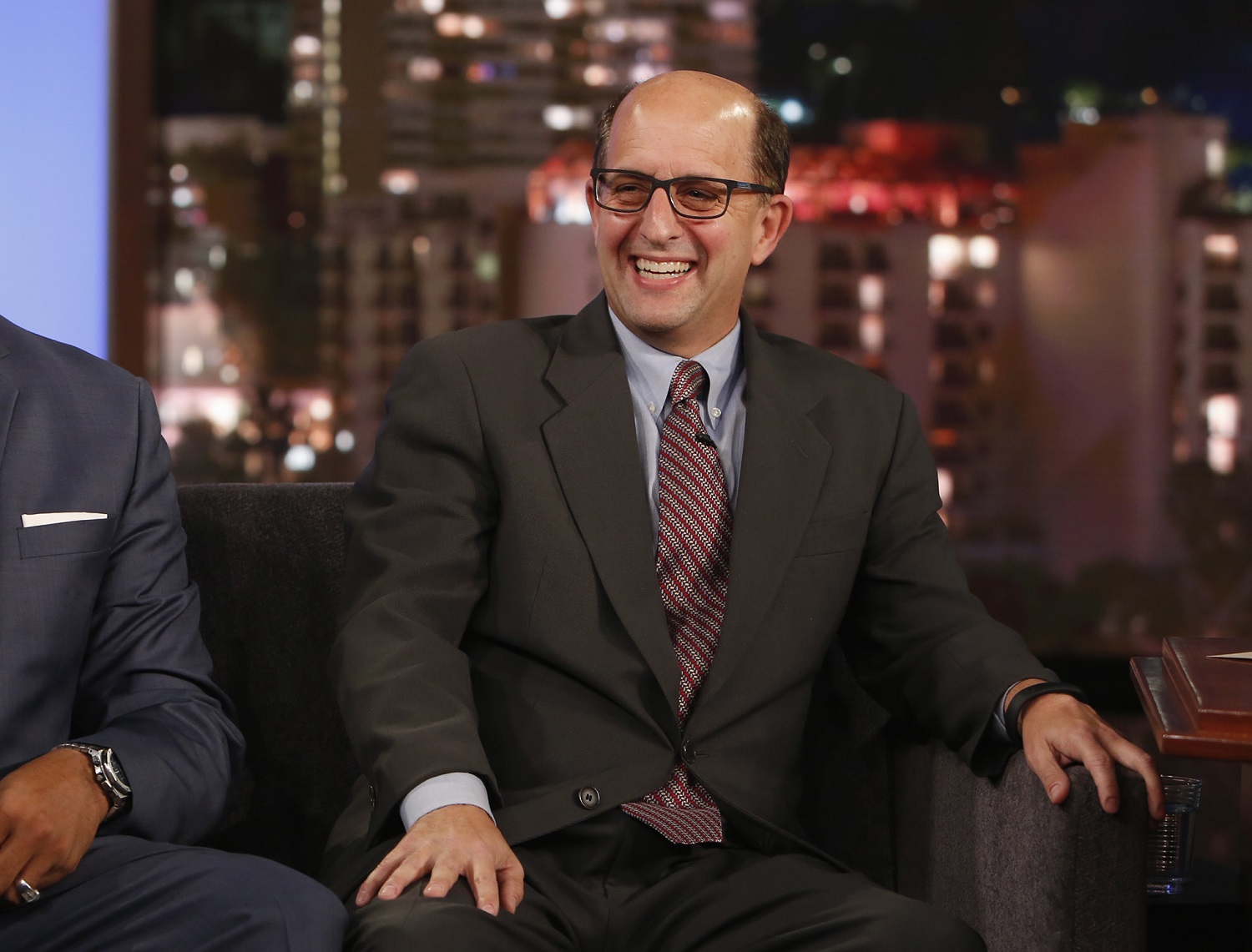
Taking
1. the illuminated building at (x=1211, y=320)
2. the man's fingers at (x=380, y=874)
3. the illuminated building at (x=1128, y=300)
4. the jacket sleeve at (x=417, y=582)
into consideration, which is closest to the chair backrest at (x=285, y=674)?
the jacket sleeve at (x=417, y=582)

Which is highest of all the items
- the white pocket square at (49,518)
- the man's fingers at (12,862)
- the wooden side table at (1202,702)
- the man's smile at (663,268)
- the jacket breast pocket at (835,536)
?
the man's smile at (663,268)

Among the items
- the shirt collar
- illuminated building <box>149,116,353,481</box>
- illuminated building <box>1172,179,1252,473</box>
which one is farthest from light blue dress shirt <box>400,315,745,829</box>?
illuminated building <box>1172,179,1252,473</box>

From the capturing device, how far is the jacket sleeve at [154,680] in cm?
146

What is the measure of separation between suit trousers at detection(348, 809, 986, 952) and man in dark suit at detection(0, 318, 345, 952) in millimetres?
110

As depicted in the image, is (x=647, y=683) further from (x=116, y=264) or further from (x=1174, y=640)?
(x=116, y=264)

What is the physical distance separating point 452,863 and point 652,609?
41 cm

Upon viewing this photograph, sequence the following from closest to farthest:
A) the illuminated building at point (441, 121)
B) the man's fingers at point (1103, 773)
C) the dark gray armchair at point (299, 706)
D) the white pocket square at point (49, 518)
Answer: the man's fingers at point (1103, 773) < the white pocket square at point (49, 518) < the dark gray armchair at point (299, 706) < the illuminated building at point (441, 121)

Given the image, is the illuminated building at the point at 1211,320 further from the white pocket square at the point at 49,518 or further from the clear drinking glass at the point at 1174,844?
the white pocket square at the point at 49,518

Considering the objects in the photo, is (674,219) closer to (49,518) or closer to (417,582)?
(417,582)

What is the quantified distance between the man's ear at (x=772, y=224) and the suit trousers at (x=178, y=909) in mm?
1044

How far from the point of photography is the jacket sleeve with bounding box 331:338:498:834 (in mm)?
1485

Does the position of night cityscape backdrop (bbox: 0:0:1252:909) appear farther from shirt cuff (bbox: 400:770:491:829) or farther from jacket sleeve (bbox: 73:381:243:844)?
shirt cuff (bbox: 400:770:491:829)

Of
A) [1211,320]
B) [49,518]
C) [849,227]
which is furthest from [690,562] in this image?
[1211,320]

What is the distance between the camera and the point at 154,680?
1546mm
